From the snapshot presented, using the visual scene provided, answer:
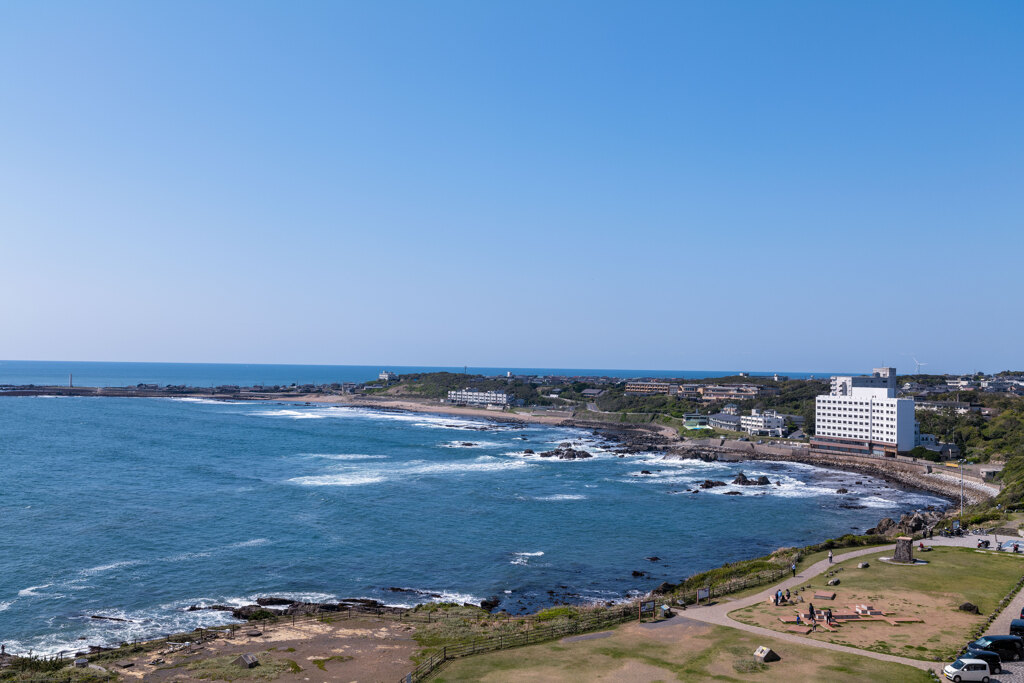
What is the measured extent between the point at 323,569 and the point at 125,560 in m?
15.6

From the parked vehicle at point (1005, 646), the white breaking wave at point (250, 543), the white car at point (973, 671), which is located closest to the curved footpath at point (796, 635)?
the white car at point (973, 671)

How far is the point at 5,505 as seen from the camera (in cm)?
6519

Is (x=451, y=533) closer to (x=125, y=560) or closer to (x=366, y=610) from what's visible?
(x=366, y=610)

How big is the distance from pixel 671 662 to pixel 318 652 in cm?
1720

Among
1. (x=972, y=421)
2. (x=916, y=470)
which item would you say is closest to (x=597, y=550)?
(x=916, y=470)

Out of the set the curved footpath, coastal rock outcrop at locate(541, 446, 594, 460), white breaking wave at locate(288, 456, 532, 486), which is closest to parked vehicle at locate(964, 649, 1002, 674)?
the curved footpath

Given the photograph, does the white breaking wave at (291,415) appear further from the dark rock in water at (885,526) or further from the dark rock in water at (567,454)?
the dark rock in water at (885,526)

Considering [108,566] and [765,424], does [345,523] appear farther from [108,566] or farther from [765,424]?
[765,424]

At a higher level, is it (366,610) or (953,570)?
(953,570)

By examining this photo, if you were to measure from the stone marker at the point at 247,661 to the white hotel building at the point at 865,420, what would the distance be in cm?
10905

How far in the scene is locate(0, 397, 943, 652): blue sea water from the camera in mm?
42406

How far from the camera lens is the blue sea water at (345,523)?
139 ft

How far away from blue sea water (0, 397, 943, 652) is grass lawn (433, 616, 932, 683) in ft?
39.7

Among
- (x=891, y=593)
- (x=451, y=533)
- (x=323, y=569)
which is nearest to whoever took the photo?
(x=891, y=593)
